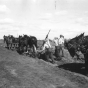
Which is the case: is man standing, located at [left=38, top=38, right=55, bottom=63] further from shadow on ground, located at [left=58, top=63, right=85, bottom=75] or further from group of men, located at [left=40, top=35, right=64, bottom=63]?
shadow on ground, located at [left=58, top=63, right=85, bottom=75]

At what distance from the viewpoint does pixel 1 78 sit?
8.45 meters

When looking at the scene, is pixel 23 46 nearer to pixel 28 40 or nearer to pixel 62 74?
pixel 28 40

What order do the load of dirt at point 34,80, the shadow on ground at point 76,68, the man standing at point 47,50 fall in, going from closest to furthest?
1. the load of dirt at point 34,80
2. the shadow on ground at point 76,68
3. the man standing at point 47,50

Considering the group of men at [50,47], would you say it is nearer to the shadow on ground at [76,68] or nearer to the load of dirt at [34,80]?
the shadow on ground at [76,68]

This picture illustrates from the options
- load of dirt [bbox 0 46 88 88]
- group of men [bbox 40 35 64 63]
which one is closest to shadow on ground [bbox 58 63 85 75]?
group of men [bbox 40 35 64 63]

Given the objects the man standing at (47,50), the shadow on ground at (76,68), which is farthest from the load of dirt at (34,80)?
the man standing at (47,50)

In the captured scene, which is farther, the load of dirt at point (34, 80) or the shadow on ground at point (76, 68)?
the shadow on ground at point (76, 68)

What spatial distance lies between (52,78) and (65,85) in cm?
112

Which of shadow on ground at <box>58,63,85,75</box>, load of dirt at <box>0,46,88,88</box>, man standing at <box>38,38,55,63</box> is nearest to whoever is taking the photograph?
load of dirt at <box>0,46,88,88</box>

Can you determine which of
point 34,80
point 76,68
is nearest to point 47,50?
point 76,68

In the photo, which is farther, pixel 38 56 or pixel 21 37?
pixel 21 37

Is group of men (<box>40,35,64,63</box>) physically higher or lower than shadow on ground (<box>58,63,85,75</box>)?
higher

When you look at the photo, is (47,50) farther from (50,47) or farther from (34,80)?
(34,80)

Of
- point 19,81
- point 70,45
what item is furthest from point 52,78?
point 70,45
